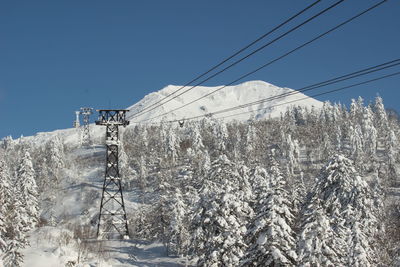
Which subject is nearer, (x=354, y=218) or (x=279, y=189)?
(x=279, y=189)

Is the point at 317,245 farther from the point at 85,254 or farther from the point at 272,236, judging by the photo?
the point at 85,254

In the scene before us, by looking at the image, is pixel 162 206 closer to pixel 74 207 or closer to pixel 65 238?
pixel 65 238

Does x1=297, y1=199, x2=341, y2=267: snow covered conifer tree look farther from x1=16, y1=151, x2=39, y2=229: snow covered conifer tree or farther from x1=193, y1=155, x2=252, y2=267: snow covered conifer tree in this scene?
x1=16, y1=151, x2=39, y2=229: snow covered conifer tree

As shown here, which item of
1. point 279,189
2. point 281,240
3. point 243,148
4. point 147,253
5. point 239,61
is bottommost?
point 147,253

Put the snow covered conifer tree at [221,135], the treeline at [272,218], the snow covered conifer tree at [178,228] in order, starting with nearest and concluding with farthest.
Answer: the treeline at [272,218] → the snow covered conifer tree at [178,228] → the snow covered conifer tree at [221,135]

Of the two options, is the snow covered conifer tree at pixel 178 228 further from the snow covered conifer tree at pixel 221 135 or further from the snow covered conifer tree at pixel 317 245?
the snow covered conifer tree at pixel 221 135

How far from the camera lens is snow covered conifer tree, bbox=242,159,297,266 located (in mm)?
24906

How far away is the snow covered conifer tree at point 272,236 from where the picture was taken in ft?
81.7

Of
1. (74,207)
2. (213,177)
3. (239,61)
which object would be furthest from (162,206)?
(74,207)

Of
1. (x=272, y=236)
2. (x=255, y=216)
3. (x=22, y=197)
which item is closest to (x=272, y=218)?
(x=272, y=236)

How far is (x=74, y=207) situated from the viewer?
13975 cm

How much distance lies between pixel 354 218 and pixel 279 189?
11038 mm

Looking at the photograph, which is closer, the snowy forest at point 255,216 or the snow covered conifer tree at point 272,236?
the snow covered conifer tree at point 272,236

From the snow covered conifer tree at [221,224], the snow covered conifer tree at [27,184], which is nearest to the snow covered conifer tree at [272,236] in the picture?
the snow covered conifer tree at [221,224]
